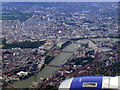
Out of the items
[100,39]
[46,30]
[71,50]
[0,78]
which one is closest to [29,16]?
[46,30]

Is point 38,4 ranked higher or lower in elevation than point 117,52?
higher

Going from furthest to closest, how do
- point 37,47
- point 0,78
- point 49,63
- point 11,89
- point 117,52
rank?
point 37,47 < point 117,52 < point 49,63 < point 0,78 < point 11,89

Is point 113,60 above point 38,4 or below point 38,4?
below

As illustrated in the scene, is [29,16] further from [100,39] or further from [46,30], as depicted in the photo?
[100,39]

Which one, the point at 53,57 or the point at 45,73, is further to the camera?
the point at 53,57

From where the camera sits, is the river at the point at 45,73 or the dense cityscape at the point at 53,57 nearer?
the river at the point at 45,73

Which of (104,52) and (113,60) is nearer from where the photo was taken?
(113,60)

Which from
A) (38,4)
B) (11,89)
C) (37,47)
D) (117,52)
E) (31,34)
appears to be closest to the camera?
(11,89)

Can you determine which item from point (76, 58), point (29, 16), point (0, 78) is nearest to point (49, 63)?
point (76, 58)

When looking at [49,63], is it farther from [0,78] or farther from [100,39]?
[100,39]

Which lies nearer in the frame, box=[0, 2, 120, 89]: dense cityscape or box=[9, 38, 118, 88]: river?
box=[9, 38, 118, 88]: river
